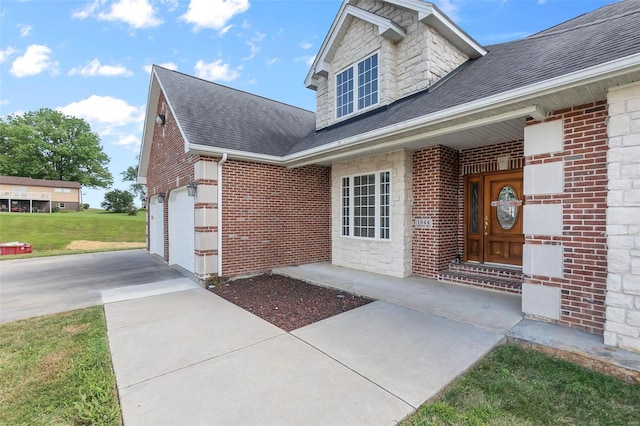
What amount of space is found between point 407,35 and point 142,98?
10.4 m

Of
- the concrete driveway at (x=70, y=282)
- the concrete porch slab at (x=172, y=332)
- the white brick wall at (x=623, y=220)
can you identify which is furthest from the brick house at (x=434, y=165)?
the concrete porch slab at (x=172, y=332)

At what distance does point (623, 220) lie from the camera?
127 inches

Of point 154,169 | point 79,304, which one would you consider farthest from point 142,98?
point 79,304

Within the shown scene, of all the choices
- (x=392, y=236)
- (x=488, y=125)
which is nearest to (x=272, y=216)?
(x=392, y=236)

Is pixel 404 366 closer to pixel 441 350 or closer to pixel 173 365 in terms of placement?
pixel 441 350

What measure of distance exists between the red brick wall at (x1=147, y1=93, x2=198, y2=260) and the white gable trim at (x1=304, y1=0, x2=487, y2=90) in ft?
16.3

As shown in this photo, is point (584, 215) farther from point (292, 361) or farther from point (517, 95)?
point (292, 361)

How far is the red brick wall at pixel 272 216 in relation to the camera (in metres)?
7.38

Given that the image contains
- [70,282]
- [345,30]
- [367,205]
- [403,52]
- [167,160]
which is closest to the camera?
[403,52]

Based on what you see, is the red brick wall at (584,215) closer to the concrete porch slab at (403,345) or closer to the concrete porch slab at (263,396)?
the concrete porch slab at (403,345)

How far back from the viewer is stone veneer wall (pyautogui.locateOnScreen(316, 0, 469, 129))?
269 inches

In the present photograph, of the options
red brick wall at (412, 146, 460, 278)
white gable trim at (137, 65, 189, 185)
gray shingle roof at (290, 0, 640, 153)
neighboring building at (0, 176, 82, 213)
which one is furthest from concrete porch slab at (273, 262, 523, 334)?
neighboring building at (0, 176, 82, 213)

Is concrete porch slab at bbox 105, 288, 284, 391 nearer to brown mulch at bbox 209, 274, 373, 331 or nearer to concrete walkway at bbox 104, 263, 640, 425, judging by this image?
concrete walkway at bbox 104, 263, 640, 425

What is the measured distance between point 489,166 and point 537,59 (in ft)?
7.58
